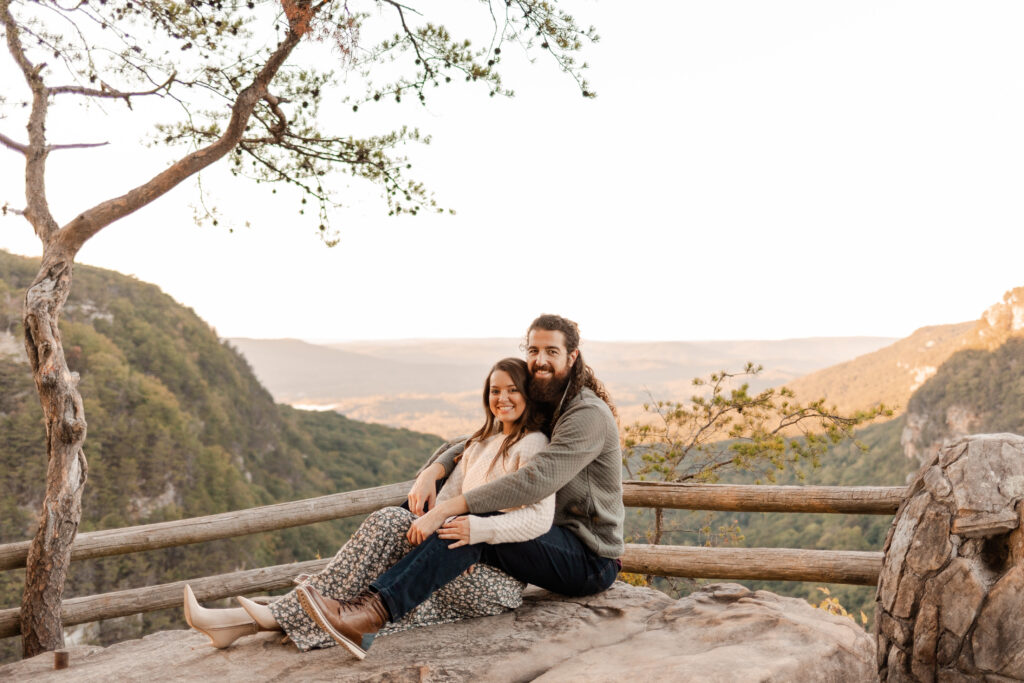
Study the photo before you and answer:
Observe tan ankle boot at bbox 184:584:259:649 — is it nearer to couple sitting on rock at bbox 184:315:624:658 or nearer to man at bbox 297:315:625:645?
couple sitting on rock at bbox 184:315:624:658

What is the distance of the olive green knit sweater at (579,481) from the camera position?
2.58 meters

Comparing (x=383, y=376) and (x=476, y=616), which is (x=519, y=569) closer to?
(x=476, y=616)

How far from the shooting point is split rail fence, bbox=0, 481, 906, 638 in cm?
361

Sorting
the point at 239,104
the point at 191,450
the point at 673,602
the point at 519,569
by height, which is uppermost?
the point at 239,104

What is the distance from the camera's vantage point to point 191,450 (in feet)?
92.2

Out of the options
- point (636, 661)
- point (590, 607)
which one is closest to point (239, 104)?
point (590, 607)

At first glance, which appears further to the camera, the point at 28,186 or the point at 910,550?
the point at 28,186

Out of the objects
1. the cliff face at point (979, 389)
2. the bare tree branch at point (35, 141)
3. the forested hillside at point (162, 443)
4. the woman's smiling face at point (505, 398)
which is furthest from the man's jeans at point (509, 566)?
the cliff face at point (979, 389)

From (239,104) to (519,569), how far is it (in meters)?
2.86

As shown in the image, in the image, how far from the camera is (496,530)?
2.56 metres

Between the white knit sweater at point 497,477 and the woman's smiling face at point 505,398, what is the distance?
106mm

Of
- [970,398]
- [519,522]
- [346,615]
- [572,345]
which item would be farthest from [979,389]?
[346,615]

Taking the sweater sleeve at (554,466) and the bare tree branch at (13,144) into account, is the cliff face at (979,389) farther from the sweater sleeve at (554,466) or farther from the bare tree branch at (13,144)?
the bare tree branch at (13,144)

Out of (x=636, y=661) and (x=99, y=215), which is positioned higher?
(x=99, y=215)
